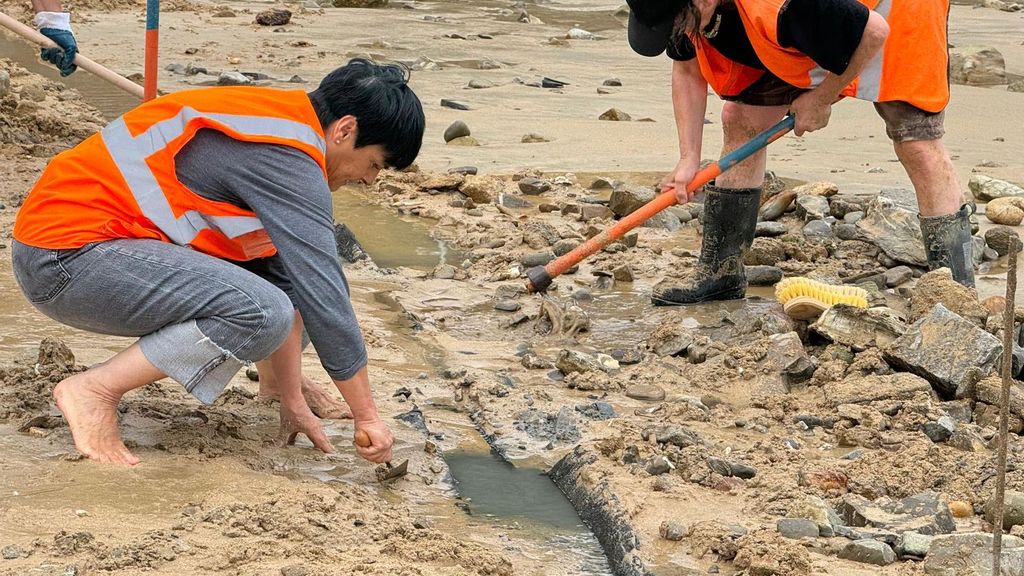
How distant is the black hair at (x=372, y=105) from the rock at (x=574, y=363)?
1.32m

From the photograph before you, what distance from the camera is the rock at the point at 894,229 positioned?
4941 mm

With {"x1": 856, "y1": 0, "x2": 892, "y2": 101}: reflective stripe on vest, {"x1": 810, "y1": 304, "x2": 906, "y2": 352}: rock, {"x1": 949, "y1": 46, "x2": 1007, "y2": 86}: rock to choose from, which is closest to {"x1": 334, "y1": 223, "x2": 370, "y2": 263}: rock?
{"x1": 810, "y1": 304, "x2": 906, "y2": 352}: rock

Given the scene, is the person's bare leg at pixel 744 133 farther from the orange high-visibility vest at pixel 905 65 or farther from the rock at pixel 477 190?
the rock at pixel 477 190

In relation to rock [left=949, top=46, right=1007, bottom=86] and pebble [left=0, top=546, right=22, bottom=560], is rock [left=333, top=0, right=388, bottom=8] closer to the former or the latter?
rock [left=949, top=46, right=1007, bottom=86]

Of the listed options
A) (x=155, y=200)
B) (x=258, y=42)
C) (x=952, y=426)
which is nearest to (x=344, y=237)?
(x=155, y=200)

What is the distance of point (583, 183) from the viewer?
20.8ft

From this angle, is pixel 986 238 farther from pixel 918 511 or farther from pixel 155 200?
pixel 155 200

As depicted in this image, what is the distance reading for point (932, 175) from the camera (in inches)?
164

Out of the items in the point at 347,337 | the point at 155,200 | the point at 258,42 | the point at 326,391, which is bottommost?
the point at 258,42

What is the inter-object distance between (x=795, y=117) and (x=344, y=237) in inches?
75.7

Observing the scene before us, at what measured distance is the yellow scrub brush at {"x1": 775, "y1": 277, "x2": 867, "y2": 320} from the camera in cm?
413

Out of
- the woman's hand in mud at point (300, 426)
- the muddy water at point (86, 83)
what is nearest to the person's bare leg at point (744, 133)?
the woman's hand in mud at point (300, 426)

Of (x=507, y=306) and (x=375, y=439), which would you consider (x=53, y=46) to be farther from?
(x=375, y=439)

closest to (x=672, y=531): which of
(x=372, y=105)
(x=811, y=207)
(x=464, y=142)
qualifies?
(x=372, y=105)
